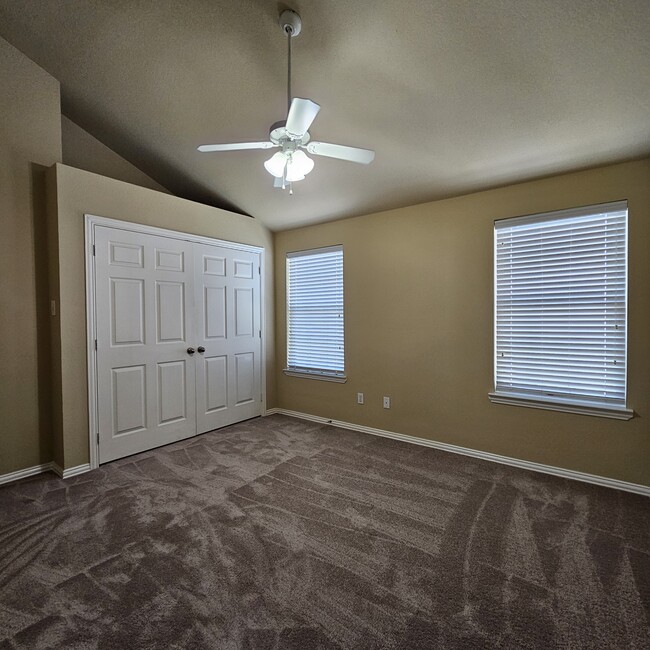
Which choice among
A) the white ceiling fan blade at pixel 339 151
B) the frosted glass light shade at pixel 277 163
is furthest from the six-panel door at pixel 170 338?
the white ceiling fan blade at pixel 339 151

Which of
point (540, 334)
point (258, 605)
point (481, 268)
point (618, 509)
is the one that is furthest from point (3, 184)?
point (618, 509)

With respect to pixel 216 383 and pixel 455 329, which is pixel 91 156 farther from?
pixel 455 329

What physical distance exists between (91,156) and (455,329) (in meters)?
Answer: 4.02

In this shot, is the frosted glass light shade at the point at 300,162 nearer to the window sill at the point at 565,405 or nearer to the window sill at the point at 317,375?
the window sill at the point at 565,405

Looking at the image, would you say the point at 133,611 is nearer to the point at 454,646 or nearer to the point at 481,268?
the point at 454,646

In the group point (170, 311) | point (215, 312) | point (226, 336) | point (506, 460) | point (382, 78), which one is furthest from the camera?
point (226, 336)

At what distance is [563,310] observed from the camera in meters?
2.80

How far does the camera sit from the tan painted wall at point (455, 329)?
2.55 m

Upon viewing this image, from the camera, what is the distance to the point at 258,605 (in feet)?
5.21

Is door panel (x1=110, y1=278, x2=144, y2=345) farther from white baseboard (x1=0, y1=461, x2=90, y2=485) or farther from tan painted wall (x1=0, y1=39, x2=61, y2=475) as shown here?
white baseboard (x1=0, y1=461, x2=90, y2=485)

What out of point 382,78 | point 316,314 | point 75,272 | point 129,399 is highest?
point 382,78

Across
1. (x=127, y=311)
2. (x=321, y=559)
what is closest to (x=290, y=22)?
(x=127, y=311)

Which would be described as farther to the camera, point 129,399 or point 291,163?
point 129,399

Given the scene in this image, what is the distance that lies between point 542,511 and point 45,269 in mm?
4208
